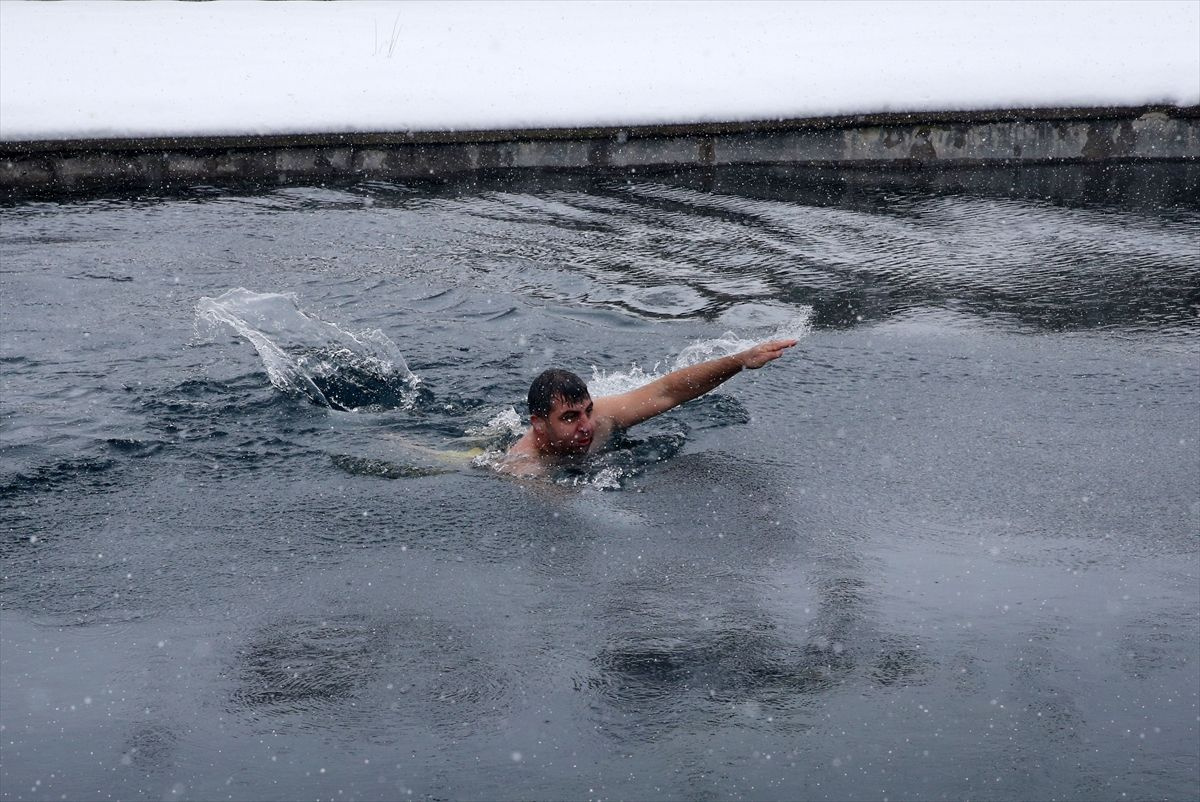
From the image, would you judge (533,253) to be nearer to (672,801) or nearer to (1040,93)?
(1040,93)

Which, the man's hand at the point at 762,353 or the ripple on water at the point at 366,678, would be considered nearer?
the ripple on water at the point at 366,678

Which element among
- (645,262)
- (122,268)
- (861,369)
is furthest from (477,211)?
(861,369)

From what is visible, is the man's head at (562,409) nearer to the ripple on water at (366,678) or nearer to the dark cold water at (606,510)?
the dark cold water at (606,510)

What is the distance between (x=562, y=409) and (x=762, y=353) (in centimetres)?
102

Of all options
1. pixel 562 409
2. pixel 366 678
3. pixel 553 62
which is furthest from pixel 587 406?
pixel 553 62

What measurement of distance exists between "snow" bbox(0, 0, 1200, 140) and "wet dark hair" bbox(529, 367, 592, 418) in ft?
19.2

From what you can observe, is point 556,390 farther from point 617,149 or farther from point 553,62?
point 553,62

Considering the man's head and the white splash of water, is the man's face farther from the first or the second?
the white splash of water

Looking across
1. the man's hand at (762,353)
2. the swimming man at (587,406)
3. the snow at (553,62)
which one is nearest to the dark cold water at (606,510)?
the swimming man at (587,406)

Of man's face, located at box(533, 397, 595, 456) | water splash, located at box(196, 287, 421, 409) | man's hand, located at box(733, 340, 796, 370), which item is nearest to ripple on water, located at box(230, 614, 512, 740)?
man's face, located at box(533, 397, 595, 456)

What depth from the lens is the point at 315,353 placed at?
26.1 ft

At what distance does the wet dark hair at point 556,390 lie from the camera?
6281 mm

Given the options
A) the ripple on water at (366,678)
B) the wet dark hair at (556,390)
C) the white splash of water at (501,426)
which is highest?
the wet dark hair at (556,390)

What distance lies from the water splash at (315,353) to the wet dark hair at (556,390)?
1.34 m
